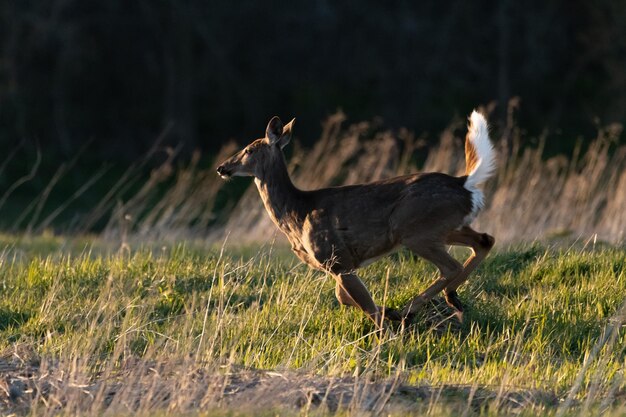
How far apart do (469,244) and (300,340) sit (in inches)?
46.9

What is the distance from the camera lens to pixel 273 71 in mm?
33000

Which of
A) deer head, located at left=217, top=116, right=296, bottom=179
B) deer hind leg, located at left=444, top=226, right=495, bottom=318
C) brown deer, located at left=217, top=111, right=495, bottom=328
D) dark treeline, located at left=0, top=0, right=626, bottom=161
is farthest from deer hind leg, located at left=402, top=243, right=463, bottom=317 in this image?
dark treeline, located at left=0, top=0, right=626, bottom=161

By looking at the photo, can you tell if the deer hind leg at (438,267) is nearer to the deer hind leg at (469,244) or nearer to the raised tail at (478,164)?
the deer hind leg at (469,244)

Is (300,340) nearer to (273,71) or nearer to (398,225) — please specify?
(398,225)

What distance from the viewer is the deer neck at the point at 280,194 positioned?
24.5 feet

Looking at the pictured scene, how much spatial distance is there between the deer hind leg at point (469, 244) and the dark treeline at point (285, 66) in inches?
839

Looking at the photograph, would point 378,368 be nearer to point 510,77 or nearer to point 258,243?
point 258,243

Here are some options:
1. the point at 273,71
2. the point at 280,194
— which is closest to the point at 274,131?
the point at 280,194

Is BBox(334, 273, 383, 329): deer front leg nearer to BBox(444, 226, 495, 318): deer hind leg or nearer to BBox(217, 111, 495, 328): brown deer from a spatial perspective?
BBox(217, 111, 495, 328): brown deer

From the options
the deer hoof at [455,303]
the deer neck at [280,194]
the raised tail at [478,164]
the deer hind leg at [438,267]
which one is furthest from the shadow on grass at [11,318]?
the raised tail at [478,164]

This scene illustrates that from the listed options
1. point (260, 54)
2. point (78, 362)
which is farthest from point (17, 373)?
point (260, 54)

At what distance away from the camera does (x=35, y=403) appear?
17.8 feet

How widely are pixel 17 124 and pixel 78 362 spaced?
25.2 metres

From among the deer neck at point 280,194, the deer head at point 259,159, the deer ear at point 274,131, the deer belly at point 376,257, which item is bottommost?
the deer belly at point 376,257
